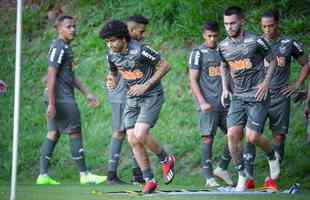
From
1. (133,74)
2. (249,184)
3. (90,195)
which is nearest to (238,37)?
(133,74)

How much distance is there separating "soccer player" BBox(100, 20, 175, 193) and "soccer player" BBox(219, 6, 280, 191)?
804 millimetres

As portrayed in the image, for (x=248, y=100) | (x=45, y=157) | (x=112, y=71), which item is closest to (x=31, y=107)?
(x=45, y=157)

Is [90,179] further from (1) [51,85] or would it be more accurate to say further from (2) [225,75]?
(2) [225,75]

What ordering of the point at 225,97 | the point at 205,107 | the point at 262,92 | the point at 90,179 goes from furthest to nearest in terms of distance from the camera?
the point at 90,179 → the point at 205,107 → the point at 225,97 → the point at 262,92

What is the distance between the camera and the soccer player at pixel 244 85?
42.4 ft

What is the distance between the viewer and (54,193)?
12.9 m

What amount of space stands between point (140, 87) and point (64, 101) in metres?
2.31

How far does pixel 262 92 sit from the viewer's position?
1284 cm

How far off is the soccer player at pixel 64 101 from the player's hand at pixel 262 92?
280 cm

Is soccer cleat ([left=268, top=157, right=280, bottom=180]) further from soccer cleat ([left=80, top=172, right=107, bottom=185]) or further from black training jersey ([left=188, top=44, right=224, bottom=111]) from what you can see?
soccer cleat ([left=80, top=172, right=107, bottom=185])

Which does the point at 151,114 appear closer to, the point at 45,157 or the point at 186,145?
the point at 45,157

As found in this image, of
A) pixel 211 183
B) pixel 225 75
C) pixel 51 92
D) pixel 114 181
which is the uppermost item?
pixel 225 75

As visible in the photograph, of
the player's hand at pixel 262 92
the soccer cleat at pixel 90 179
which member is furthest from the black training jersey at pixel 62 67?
the player's hand at pixel 262 92

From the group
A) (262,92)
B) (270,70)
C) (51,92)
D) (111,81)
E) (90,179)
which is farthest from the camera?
(90,179)
